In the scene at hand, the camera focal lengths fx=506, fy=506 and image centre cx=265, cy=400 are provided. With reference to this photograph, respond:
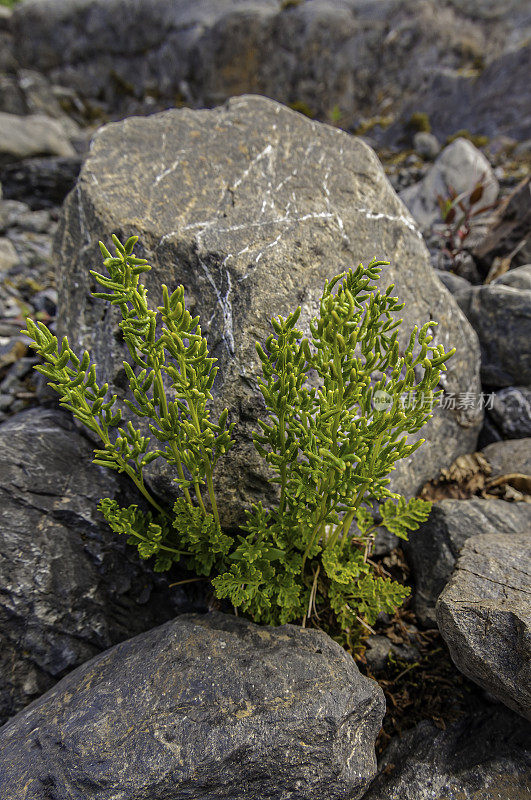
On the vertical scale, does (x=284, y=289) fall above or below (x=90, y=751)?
above

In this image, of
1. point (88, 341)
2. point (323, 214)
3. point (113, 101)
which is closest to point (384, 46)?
point (113, 101)

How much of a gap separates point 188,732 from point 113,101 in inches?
804

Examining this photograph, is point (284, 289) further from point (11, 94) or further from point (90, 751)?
point (11, 94)

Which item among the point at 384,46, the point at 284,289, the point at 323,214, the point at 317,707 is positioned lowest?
the point at 317,707

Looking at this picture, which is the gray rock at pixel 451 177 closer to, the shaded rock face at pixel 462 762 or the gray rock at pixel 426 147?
the gray rock at pixel 426 147

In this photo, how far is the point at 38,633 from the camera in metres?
2.97

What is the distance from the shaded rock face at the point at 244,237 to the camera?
3238 millimetres

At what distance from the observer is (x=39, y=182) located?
10.7 meters

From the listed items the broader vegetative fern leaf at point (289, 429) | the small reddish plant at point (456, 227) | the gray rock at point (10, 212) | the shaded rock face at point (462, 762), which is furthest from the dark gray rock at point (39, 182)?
the shaded rock face at point (462, 762)

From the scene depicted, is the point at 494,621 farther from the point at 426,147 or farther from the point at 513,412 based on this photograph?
the point at 426,147

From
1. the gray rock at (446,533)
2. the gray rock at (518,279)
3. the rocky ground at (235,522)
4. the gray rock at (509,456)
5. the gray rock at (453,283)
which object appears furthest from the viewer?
the gray rock at (453,283)

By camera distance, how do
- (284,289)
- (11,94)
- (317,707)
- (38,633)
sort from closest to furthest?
(317,707) < (38,633) < (284,289) < (11,94)

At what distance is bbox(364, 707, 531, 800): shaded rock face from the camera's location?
247 cm

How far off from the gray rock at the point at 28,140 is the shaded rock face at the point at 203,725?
1203 cm
